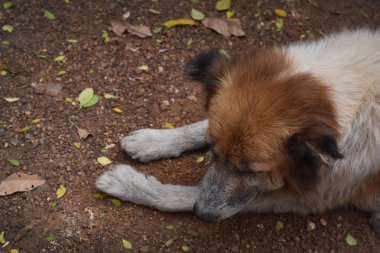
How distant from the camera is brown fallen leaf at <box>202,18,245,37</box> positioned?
5605mm

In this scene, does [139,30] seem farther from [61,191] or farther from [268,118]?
[268,118]

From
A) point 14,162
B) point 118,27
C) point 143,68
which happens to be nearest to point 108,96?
point 143,68

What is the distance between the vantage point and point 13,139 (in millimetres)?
4504

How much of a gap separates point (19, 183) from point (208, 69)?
1.77 meters

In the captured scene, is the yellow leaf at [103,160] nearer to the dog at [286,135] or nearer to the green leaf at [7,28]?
the dog at [286,135]

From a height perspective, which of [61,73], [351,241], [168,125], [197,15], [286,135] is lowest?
[351,241]

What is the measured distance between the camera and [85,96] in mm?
4875

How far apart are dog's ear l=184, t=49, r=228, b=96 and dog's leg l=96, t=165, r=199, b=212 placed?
2.88ft

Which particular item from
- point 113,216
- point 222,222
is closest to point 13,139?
point 113,216

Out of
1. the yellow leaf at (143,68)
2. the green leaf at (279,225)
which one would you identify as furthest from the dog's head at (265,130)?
the yellow leaf at (143,68)

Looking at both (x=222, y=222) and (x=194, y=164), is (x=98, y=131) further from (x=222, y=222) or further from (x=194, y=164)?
(x=222, y=222)

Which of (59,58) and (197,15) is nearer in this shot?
(59,58)

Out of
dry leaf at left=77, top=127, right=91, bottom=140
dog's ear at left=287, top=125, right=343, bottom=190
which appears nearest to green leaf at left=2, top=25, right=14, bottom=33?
dry leaf at left=77, top=127, right=91, bottom=140

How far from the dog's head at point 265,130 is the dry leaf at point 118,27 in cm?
204
